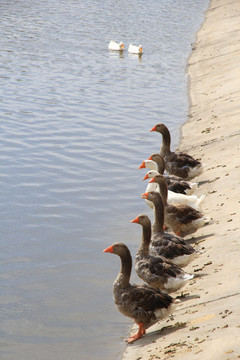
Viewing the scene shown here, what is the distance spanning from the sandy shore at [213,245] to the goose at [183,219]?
0.30 m

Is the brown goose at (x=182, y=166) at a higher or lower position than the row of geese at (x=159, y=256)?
higher

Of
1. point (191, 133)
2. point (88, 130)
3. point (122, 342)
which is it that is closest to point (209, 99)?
point (191, 133)

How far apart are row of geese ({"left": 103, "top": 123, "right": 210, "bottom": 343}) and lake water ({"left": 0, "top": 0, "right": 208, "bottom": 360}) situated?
94cm

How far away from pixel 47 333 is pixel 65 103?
16.5m

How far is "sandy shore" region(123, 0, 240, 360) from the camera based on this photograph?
8.50 metres

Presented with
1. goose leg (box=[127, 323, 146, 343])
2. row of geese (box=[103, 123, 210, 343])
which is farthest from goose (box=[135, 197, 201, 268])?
goose leg (box=[127, 323, 146, 343])

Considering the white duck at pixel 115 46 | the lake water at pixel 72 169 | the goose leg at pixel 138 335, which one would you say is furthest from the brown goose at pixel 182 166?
the white duck at pixel 115 46

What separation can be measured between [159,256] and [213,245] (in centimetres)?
184

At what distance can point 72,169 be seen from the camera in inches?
728

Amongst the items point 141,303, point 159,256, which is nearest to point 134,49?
point 159,256

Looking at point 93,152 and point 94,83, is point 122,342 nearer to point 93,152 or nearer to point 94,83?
point 93,152

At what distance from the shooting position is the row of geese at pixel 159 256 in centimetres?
962

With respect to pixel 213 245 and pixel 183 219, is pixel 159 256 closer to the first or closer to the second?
pixel 213 245

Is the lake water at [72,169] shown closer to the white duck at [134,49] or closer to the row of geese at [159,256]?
the white duck at [134,49]
